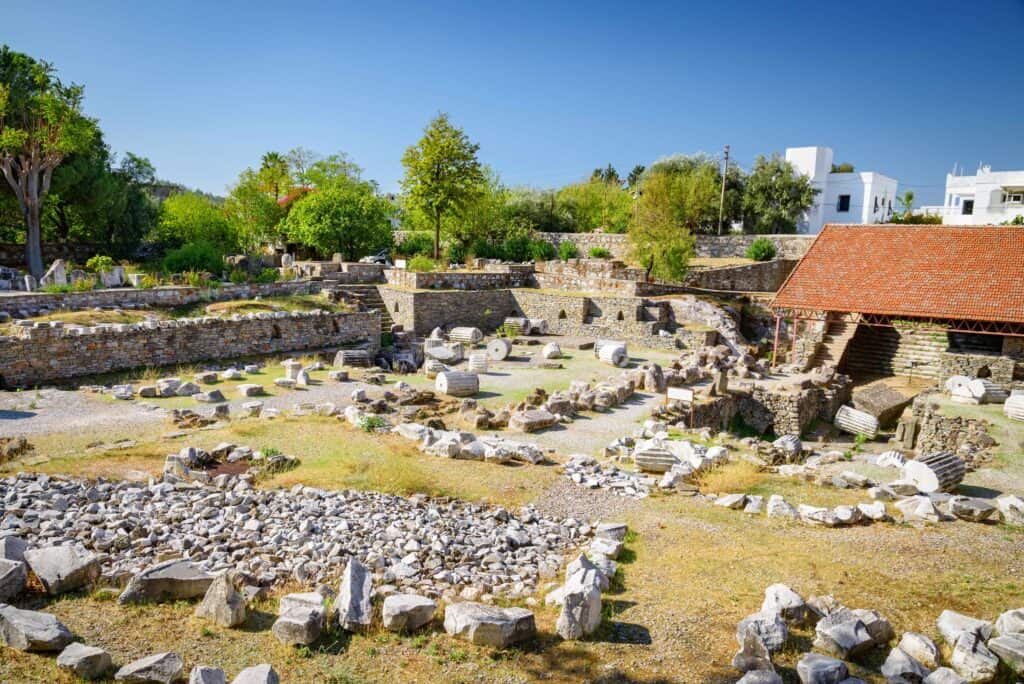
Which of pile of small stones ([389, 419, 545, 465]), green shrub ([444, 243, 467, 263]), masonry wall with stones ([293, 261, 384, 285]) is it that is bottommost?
pile of small stones ([389, 419, 545, 465])

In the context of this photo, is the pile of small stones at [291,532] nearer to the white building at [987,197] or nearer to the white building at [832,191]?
the white building at [832,191]

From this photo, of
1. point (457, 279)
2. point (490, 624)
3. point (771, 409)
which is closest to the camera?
point (490, 624)

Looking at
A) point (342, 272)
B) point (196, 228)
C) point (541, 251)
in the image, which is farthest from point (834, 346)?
point (196, 228)

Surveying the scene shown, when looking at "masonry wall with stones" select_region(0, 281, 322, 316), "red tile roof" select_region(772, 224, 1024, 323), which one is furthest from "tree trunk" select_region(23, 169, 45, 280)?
"red tile roof" select_region(772, 224, 1024, 323)

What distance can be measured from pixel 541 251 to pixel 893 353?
2042cm

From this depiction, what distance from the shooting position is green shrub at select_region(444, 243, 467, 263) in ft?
122

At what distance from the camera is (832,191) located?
158 feet

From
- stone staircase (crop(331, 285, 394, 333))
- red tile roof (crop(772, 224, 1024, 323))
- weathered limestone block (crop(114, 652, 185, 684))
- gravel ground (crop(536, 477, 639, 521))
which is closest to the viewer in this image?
weathered limestone block (crop(114, 652, 185, 684))

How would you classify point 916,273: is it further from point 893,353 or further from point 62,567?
point 62,567

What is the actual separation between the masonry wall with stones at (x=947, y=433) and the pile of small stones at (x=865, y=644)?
9.78 m

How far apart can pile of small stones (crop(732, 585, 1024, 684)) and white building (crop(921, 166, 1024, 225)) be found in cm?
4531

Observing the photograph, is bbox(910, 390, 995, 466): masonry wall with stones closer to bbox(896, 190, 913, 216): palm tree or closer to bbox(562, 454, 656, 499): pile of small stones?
bbox(562, 454, 656, 499): pile of small stones

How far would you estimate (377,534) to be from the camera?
8.62m

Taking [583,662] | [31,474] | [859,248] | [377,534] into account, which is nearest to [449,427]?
[377,534]
